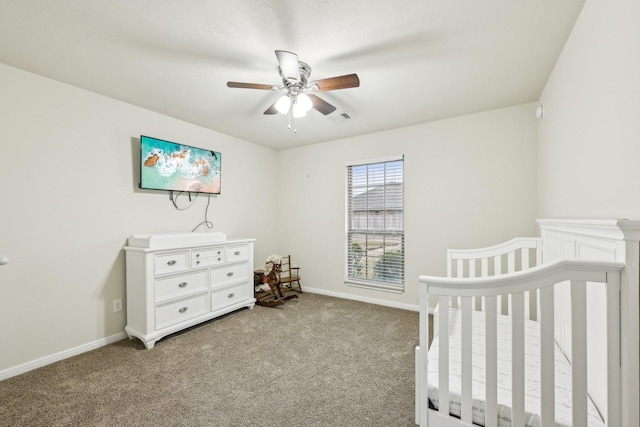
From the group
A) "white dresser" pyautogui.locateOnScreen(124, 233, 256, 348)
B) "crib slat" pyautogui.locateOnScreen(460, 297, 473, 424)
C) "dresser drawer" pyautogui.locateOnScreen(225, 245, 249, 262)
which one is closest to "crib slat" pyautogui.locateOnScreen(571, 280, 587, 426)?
"crib slat" pyautogui.locateOnScreen(460, 297, 473, 424)

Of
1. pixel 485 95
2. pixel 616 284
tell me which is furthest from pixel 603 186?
pixel 485 95

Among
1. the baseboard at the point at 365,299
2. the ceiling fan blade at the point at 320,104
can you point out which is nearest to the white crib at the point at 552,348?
the ceiling fan blade at the point at 320,104

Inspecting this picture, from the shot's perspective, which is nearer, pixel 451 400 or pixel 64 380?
pixel 451 400

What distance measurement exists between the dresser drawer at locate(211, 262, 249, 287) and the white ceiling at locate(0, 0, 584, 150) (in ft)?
6.04

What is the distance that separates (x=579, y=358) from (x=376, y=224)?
2.88 metres

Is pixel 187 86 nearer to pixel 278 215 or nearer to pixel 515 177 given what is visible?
pixel 278 215

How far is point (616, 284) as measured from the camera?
842 mm

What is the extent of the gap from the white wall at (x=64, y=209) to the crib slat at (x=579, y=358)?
11.0 feet

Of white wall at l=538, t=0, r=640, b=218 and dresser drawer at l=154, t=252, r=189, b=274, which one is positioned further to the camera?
dresser drawer at l=154, t=252, r=189, b=274

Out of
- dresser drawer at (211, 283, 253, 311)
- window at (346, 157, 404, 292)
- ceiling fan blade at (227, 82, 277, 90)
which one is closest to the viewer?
ceiling fan blade at (227, 82, 277, 90)

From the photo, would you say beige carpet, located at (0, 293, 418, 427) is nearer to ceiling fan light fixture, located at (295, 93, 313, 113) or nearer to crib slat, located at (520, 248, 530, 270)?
crib slat, located at (520, 248, 530, 270)

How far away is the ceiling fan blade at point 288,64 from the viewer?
1615mm

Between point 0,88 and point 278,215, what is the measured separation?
3.26 m

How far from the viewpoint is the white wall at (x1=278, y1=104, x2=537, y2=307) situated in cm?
279
